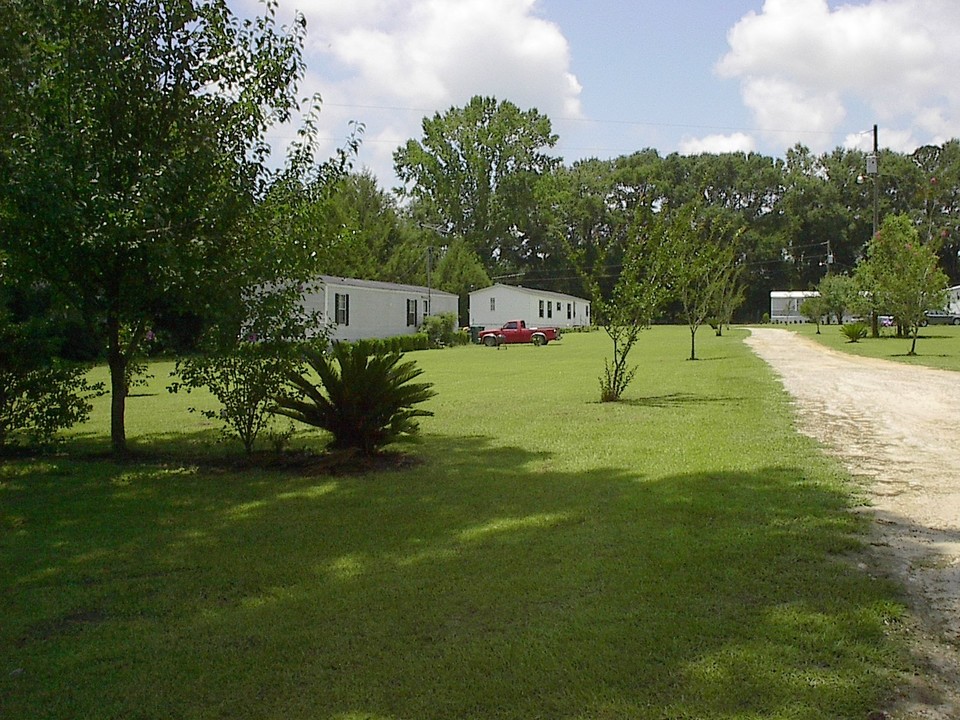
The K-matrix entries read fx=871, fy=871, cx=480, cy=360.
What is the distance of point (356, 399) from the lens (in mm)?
8180

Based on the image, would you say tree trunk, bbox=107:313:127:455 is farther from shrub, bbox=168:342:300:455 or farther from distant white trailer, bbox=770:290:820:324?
distant white trailer, bbox=770:290:820:324

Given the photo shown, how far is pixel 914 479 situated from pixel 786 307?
70445mm

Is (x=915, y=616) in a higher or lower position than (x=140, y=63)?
lower

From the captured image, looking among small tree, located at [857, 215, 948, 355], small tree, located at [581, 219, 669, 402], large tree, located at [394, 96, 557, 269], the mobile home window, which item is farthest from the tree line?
small tree, located at [581, 219, 669, 402]

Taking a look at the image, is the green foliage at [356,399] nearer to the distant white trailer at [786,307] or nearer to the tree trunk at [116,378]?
the tree trunk at [116,378]

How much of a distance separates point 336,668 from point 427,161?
209ft

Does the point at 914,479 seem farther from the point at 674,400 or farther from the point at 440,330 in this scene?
the point at 440,330

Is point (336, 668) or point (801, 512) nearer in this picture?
point (336, 668)

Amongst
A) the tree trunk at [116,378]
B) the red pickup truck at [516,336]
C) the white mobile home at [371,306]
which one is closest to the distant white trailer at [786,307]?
the red pickup truck at [516,336]

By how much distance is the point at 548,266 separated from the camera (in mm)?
76562

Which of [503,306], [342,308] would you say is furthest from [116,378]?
[503,306]

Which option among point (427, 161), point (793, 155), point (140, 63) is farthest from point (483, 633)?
point (793, 155)

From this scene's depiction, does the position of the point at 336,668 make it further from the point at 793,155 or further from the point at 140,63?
the point at 793,155

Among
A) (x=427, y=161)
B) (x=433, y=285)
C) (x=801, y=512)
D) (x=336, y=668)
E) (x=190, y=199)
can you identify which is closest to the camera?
(x=336, y=668)
